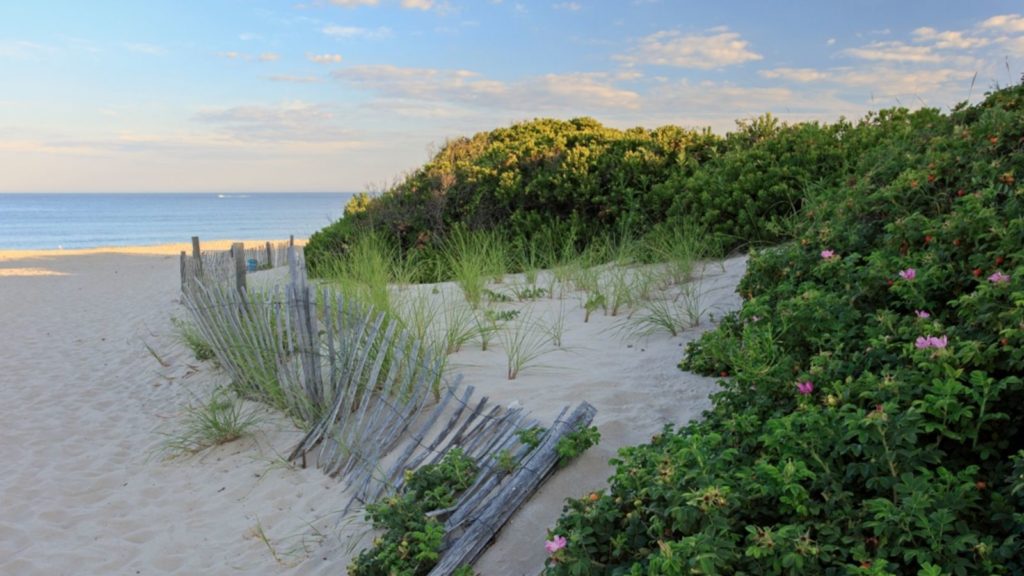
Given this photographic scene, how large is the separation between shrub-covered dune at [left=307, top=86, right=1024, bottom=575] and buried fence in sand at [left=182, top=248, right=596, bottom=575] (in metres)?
0.55

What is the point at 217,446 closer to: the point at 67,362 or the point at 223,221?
the point at 67,362

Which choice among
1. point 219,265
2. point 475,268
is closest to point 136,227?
point 219,265

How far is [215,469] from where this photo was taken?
200 inches

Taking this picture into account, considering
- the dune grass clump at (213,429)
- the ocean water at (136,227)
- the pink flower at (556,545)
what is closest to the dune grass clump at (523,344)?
the dune grass clump at (213,429)

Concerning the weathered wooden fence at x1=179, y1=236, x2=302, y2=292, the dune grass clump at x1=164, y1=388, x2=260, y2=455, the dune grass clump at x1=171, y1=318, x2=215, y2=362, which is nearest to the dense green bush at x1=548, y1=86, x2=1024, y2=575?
the dune grass clump at x1=164, y1=388, x2=260, y2=455

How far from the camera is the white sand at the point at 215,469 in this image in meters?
3.73

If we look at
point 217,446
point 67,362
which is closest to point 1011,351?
point 217,446

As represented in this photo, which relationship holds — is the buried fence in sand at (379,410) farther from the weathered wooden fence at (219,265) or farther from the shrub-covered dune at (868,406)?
the weathered wooden fence at (219,265)

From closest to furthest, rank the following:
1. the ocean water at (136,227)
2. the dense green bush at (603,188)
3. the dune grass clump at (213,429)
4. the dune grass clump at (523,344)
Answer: the dune grass clump at (523,344) → the dune grass clump at (213,429) → the dense green bush at (603,188) → the ocean water at (136,227)

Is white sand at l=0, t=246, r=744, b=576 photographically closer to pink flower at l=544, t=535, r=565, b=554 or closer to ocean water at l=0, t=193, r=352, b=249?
pink flower at l=544, t=535, r=565, b=554

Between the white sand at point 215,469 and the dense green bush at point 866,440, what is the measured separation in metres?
0.68

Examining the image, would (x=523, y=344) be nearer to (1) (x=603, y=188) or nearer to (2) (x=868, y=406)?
(2) (x=868, y=406)

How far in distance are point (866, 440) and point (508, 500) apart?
1500 mm

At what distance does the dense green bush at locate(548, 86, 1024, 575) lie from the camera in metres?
2.03
